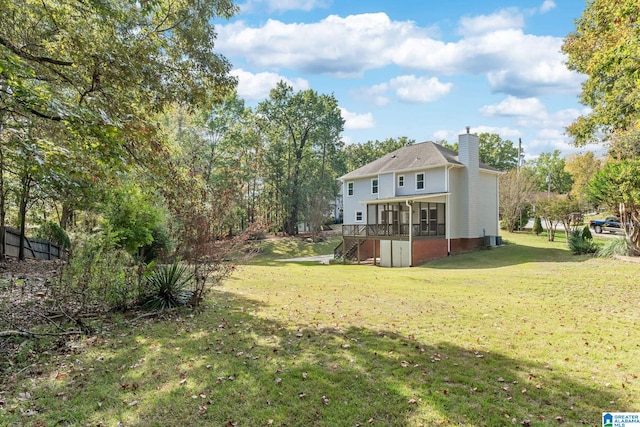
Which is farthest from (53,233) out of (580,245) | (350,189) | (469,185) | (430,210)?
(580,245)

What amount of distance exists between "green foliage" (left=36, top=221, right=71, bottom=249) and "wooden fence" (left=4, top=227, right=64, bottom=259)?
16.9 inches

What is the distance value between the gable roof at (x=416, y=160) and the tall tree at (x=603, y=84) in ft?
26.2

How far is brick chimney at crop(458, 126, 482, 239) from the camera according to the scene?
25125 millimetres

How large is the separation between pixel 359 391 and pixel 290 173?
132 ft

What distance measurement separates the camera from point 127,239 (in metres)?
14.6

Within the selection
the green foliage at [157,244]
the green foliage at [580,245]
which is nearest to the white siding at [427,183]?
the green foliage at [580,245]

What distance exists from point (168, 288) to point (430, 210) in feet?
65.9

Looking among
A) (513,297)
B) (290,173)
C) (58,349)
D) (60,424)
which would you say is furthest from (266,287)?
(290,173)

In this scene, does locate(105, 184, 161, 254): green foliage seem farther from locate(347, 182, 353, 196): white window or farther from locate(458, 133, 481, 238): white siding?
locate(347, 182, 353, 196): white window

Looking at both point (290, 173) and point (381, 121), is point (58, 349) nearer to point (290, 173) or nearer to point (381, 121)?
point (381, 121)

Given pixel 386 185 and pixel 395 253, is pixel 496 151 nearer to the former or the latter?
pixel 386 185

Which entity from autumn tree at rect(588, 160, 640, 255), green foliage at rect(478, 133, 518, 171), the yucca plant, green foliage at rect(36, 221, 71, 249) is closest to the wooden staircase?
autumn tree at rect(588, 160, 640, 255)

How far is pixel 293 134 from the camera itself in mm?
42719

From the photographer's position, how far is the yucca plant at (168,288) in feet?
26.0
